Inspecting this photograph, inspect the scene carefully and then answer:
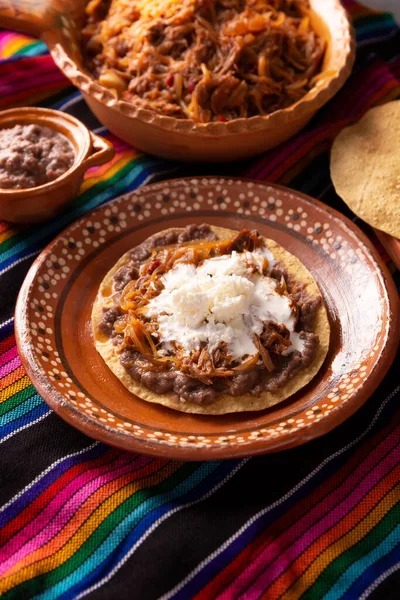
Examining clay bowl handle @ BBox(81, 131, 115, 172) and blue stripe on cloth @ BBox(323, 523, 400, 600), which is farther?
clay bowl handle @ BBox(81, 131, 115, 172)

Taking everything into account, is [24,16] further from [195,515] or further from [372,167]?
[195,515]

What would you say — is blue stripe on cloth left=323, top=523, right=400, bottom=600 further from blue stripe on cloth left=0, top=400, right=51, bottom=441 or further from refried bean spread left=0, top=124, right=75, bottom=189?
refried bean spread left=0, top=124, right=75, bottom=189

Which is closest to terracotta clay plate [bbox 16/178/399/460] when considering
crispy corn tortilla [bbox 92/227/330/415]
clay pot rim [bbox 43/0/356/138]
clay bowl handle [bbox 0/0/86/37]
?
crispy corn tortilla [bbox 92/227/330/415]

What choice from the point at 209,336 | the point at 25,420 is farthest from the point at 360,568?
the point at 25,420

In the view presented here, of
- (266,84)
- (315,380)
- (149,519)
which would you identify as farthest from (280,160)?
(149,519)

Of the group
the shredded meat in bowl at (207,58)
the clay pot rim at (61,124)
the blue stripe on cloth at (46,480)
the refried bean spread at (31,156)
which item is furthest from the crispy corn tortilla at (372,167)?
the blue stripe on cloth at (46,480)
